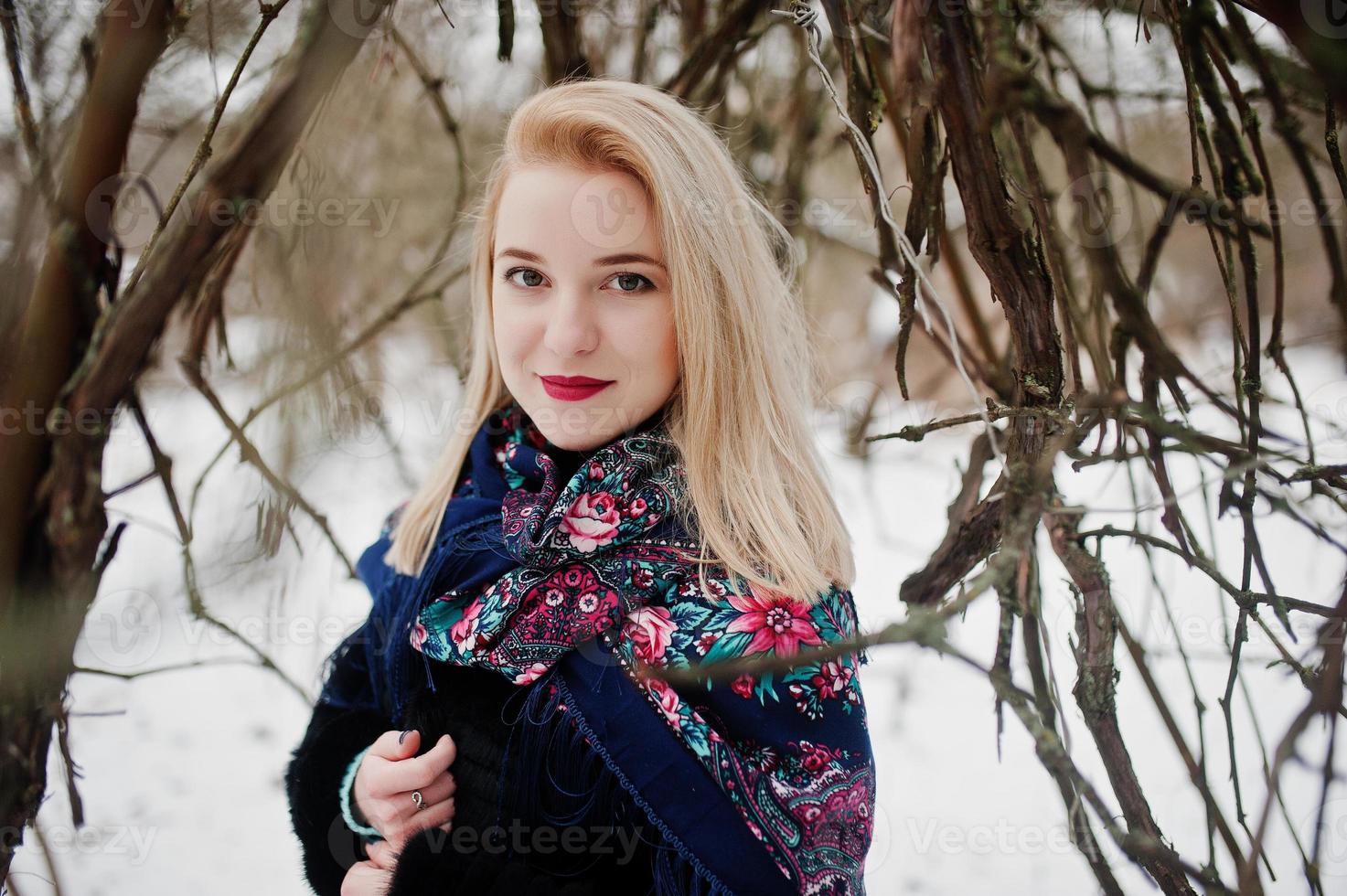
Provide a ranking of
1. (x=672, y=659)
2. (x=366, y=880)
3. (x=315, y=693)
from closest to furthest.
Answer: (x=672, y=659)
(x=366, y=880)
(x=315, y=693)

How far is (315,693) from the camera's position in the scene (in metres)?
2.34

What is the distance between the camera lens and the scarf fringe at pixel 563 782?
113 cm

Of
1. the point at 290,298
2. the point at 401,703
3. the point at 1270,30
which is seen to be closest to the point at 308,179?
the point at 290,298

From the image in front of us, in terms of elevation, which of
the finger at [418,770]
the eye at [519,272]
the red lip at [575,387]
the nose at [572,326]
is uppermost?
the eye at [519,272]

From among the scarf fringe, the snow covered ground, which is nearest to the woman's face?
the scarf fringe

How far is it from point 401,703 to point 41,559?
49 centimetres

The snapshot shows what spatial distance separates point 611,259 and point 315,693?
1.68 m

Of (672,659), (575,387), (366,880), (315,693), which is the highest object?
(575,387)

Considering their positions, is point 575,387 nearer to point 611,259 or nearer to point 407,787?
point 611,259

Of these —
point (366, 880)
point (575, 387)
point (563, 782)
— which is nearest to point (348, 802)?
point (366, 880)

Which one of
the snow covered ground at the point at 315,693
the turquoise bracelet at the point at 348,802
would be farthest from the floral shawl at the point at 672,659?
the snow covered ground at the point at 315,693

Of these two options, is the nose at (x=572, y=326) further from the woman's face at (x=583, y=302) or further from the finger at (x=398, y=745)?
the finger at (x=398, y=745)

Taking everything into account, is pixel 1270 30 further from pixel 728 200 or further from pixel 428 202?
pixel 428 202

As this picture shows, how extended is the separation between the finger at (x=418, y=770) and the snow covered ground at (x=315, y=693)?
720 mm
